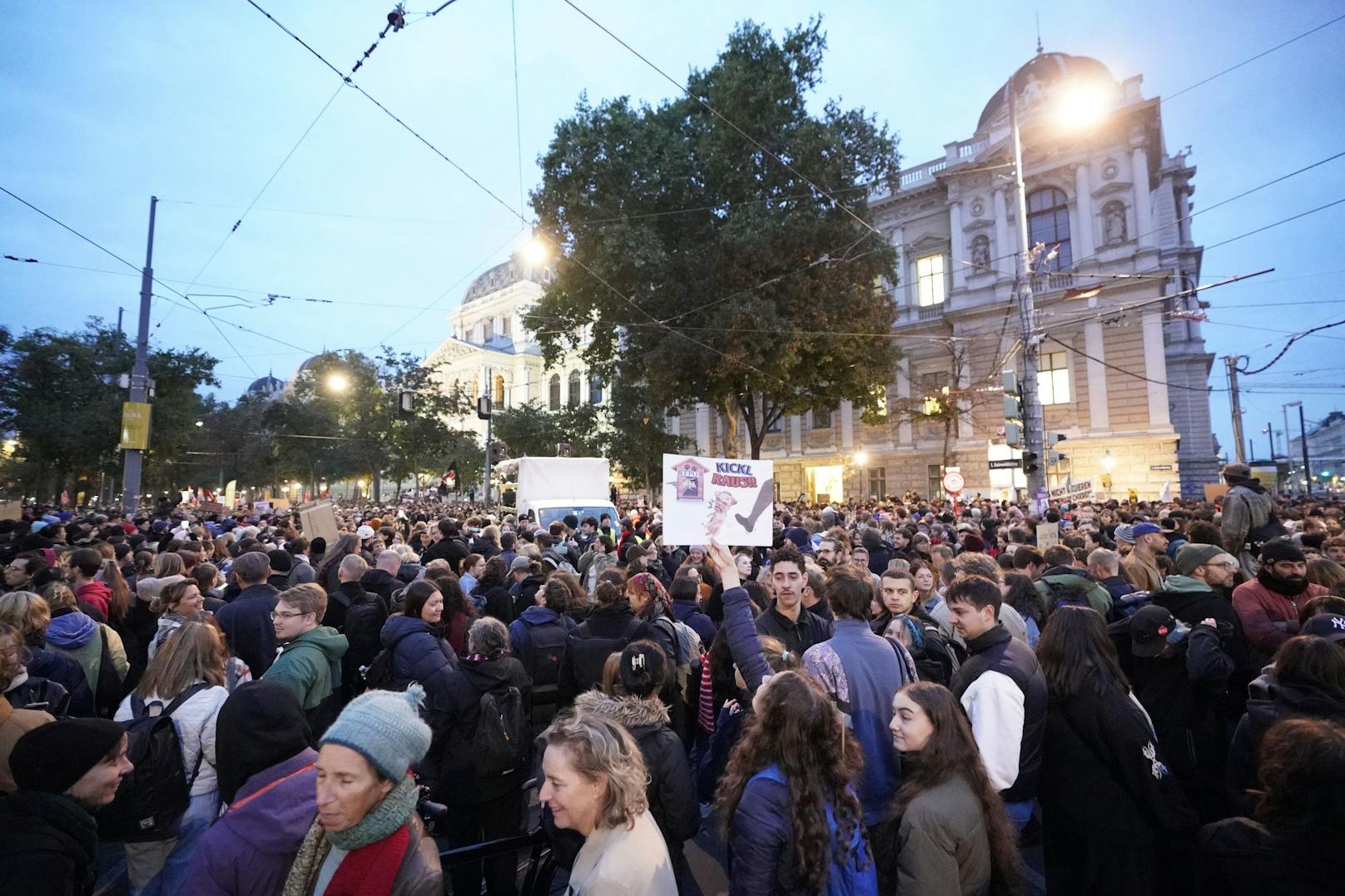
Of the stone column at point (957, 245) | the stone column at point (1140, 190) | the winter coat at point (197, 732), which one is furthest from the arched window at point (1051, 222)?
the winter coat at point (197, 732)

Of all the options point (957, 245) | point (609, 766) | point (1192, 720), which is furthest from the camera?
point (957, 245)

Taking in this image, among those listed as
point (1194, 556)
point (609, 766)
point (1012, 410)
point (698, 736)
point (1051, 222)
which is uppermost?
point (1051, 222)

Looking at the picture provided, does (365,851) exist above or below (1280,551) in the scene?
below

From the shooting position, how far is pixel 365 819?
198cm

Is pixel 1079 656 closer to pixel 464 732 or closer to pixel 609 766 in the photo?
pixel 609 766

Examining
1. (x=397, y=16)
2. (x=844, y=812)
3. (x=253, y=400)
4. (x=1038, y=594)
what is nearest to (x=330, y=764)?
(x=844, y=812)

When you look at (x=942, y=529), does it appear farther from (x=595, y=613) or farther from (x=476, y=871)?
(x=476, y=871)

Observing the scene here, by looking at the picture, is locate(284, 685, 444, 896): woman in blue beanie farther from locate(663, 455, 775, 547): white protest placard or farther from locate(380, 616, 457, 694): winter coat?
locate(663, 455, 775, 547): white protest placard

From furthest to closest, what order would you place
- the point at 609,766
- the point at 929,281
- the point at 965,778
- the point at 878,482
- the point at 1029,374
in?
1. the point at 878,482
2. the point at 929,281
3. the point at 1029,374
4. the point at 965,778
5. the point at 609,766

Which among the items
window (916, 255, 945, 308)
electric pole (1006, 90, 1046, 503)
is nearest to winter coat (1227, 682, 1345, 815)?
electric pole (1006, 90, 1046, 503)

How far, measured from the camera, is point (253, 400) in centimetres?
5094

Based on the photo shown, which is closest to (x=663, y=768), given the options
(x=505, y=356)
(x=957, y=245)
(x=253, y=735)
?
(x=253, y=735)

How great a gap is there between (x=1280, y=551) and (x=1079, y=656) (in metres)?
2.46

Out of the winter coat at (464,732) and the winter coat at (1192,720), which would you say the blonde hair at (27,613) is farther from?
the winter coat at (1192,720)
